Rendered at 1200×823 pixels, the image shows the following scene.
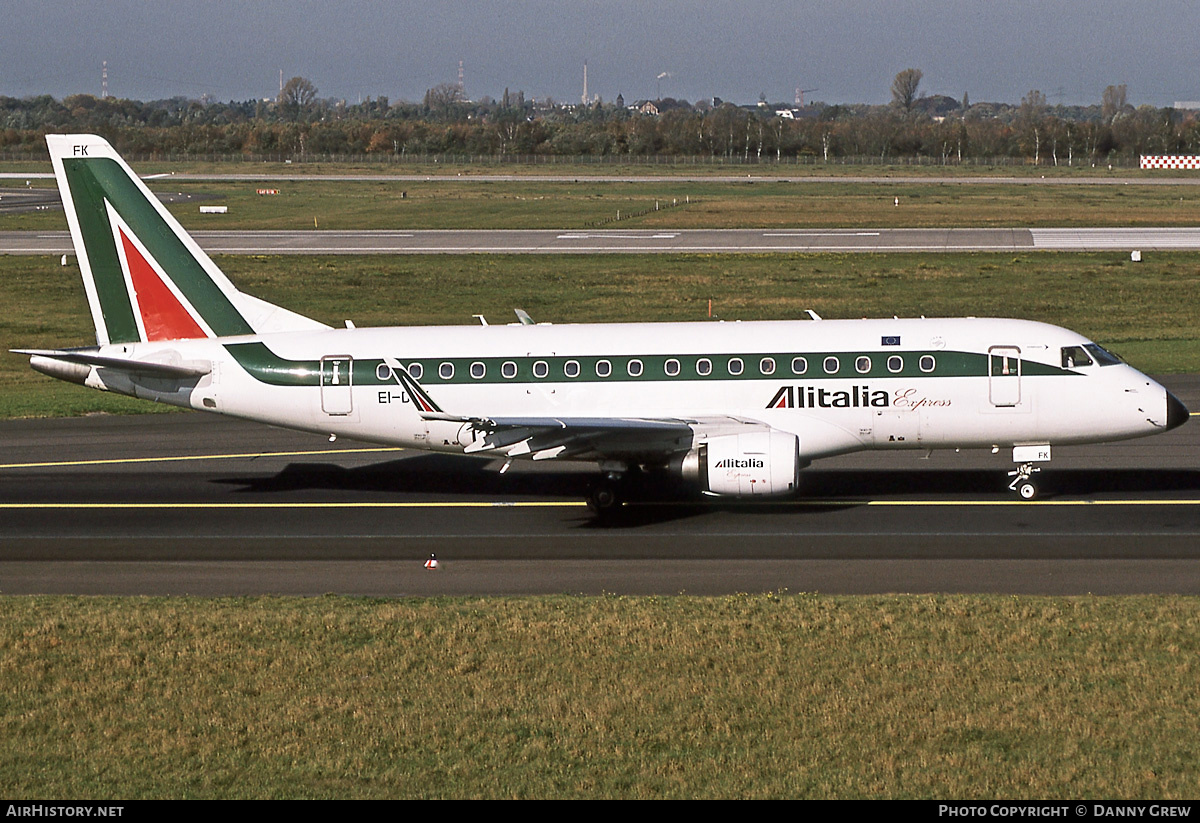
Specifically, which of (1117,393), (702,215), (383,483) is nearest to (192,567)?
(383,483)

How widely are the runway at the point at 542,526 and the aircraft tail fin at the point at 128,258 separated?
4.33 m

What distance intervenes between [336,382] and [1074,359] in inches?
663

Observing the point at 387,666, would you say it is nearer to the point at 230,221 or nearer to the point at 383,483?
the point at 383,483

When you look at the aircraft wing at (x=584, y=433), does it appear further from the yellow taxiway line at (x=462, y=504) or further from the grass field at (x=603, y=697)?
the grass field at (x=603, y=697)

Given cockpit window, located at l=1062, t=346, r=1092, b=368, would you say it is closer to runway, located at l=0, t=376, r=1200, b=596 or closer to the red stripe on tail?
runway, located at l=0, t=376, r=1200, b=596

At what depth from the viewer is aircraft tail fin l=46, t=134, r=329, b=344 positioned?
31.1m

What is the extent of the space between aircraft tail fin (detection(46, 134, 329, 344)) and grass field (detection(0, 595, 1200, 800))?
994 centimetres

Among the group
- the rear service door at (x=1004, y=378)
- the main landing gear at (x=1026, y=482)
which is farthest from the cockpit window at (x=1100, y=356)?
the main landing gear at (x=1026, y=482)

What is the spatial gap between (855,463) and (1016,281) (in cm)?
4048

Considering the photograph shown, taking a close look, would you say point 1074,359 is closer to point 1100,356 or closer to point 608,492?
point 1100,356

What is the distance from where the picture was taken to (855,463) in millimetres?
35906

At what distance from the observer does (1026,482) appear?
31.1 meters
